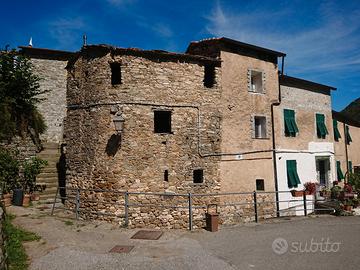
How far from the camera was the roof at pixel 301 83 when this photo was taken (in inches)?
676

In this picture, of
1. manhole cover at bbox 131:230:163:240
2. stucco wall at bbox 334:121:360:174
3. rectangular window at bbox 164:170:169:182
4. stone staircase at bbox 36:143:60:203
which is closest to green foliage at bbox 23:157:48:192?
stone staircase at bbox 36:143:60:203

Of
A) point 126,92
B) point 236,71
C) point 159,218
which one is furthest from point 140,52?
point 159,218

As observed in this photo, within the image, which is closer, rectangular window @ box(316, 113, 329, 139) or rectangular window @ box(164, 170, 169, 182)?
rectangular window @ box(164, 170, 169, 182)

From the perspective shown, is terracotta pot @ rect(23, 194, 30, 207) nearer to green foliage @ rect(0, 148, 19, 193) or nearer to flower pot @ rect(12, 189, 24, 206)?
flower pot @ rect(12, 189, 24, 206)

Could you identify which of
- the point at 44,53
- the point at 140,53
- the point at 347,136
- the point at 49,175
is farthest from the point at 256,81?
the point at 44,53

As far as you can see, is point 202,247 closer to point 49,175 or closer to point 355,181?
point 49,175

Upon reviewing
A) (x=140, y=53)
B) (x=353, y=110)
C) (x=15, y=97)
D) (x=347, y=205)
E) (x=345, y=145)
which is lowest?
(x=347, y=205)

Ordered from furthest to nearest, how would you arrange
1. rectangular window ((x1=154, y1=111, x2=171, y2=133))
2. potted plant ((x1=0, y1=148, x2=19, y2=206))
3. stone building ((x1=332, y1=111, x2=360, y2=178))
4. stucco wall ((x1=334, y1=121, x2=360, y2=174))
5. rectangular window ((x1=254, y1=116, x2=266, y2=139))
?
stucco wall ((x1=334, y1=121, x2=360, y2=174)) → stone building ((x1=332, y1=111, x2=360, y2=178)) → rectangular window ((x1=254, y1=116, x2=266, y2=139)) → rectangular window ((x1=154, y1=111, x2=171, y2=133)) → potted plant ((x1=0, y1=148, x2=19, y2=206))

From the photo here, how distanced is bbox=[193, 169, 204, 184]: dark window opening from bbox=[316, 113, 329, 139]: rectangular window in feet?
30.9

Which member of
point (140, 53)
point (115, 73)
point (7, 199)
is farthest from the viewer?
point (115, 73)

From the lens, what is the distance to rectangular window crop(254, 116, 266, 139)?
53.0 ft

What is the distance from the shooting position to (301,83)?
1811cm

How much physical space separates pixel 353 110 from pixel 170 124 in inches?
1489

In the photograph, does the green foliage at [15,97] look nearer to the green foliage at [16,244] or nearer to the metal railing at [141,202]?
the metal railing at [141,202]
